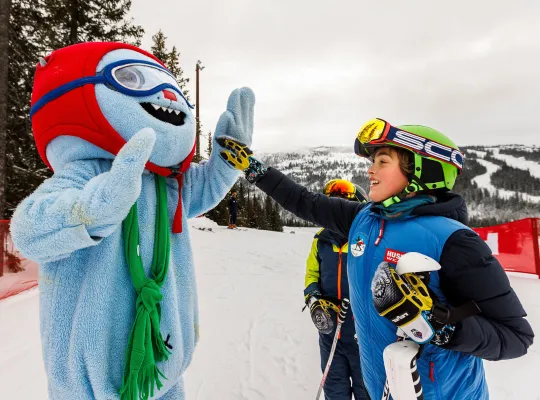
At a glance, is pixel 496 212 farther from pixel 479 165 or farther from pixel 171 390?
pixel 171 390

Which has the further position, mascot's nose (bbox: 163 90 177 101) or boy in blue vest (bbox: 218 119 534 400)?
mascot's nose (bbox: 163 90 177 101)

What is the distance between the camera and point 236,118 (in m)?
1.89

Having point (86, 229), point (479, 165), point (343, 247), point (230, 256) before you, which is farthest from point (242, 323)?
point (479, 165)

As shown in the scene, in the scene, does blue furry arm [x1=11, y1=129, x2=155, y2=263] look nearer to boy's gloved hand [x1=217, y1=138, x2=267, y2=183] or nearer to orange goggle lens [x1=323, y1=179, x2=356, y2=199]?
boy's gloved hand [x1=217, y1=138, x2=267, y2=183]

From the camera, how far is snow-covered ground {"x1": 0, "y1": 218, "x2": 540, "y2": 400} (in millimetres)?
3186

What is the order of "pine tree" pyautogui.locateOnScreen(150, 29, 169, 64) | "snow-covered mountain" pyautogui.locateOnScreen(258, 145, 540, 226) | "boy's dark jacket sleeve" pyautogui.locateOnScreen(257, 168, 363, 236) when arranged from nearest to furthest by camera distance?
"boy's dark jacket sleeve" pyautogui.locateOnScreen(257, 168, 363, 236) < "pine tree" pyautogui.locateOnScreen(150, 29, 169, 64) < "snow-covered mountain" pyautogui.locateOnScreen(258, 145, 540, 226)

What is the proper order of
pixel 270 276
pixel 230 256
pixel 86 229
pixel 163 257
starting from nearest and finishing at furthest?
pixel 86 229 < pixel 163 257 < pixel 270 276 < pixel 230 256

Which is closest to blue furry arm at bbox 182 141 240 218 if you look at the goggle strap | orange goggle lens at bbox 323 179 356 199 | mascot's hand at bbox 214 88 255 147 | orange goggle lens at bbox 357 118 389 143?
mascot's hand at bbox 214 88 255 147

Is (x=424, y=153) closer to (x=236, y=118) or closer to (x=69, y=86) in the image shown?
(x=236, y=118)

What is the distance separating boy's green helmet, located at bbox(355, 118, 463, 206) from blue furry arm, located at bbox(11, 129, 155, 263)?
1.08 m

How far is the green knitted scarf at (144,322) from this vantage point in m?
1.28

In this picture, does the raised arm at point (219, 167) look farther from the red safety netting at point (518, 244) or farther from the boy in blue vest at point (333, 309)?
the red safety netting at point (518, 244)

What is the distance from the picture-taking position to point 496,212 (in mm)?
118000

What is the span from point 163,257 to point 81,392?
598 mm
